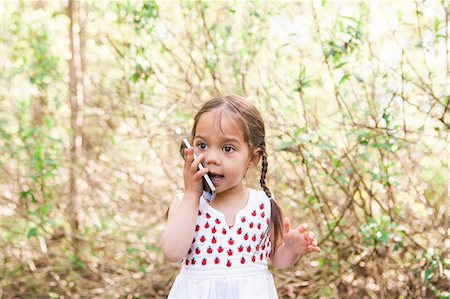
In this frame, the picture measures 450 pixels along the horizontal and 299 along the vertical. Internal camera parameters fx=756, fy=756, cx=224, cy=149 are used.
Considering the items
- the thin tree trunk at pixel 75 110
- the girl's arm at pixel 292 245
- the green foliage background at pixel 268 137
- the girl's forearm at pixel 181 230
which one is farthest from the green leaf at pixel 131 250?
the girl's forearm at pixel 181 230

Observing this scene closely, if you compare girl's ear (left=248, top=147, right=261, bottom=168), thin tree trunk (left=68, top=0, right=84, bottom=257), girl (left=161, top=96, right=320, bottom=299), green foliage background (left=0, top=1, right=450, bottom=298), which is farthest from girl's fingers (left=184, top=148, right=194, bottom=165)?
thin tree trunk (left=68, top=0, right=84, bottom=257)

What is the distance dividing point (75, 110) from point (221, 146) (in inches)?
105

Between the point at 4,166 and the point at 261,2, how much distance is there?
75.7 inches

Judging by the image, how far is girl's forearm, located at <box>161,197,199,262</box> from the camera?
2326 mm

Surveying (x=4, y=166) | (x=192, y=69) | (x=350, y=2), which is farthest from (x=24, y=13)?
(x=350, y=2)

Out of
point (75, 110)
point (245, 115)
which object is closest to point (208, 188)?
point (245, 115)

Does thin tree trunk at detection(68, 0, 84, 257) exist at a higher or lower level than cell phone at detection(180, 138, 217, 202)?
higher

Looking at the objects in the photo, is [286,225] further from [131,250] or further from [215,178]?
[131,250]

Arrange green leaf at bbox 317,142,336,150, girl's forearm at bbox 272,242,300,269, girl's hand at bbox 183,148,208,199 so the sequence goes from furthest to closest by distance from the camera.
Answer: green leaf at bbox 317,142,336,150
girl's forearm at bbox 272,242,300,269
girl's hand at bbox 183,148,208,199

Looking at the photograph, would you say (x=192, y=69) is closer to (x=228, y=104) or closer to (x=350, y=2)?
(x=350, y=2)

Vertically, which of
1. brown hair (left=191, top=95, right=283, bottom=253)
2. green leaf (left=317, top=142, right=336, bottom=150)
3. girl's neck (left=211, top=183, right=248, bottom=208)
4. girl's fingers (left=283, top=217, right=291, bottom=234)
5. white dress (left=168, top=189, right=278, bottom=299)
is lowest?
white dress (left=168, top=189, right=278, bottom=299)

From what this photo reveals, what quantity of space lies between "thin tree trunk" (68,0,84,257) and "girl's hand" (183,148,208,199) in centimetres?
255

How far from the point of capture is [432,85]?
142 inches

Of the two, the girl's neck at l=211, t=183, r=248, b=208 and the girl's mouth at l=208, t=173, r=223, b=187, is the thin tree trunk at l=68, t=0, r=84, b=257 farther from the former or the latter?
the girl's mouth at l=208, t=173, r=223, b=187
